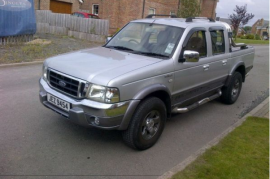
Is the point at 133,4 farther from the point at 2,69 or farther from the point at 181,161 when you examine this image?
the point at 181,161

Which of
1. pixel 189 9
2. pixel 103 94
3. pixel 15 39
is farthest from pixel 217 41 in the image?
pixel 189 9

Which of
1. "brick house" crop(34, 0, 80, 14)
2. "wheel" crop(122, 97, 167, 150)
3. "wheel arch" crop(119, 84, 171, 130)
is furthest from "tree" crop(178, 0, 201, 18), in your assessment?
"wheel" crop(122, 97, 167, 150)

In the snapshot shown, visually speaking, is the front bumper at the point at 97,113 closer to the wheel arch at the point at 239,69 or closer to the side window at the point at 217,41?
the side window at the point at 217,41

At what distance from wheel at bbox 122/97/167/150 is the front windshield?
3.01 feet

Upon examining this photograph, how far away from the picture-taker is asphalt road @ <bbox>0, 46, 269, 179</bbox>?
349 centimetres

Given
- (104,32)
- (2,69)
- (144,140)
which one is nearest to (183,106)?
(144,140)

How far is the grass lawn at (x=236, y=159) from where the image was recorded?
138 inches

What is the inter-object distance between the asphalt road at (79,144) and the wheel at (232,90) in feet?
1.30

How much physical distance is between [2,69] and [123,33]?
17.8 ft

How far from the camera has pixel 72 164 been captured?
3594mm

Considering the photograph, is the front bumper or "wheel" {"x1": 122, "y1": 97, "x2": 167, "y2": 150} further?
"wheel" {"x1": 122, "y1": 97, "x2": 167, "y2": 150}

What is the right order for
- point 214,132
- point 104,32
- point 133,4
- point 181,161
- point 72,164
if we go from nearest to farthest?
point 72,164 → point 181,161 → point 214,132 → point 104,32 → point 133,4

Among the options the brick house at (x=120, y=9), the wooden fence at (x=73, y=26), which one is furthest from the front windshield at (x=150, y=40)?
the brick house at (x=120, y=9)

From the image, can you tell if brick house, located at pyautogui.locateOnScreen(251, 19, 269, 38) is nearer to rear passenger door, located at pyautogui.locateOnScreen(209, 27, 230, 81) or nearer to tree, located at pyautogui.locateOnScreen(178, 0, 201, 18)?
tree, located at pyautogui.locateOnScreen(178, 0, 201, 18)
